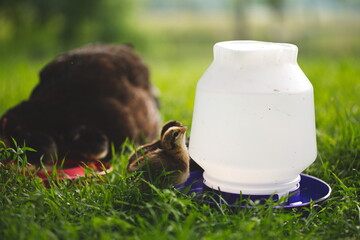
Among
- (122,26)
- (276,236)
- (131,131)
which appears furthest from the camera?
(122,26)

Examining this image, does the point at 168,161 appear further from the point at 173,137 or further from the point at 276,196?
the point at 276,196

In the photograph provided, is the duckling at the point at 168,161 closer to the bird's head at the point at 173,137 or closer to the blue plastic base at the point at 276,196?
the bird's head at the point at 173,137

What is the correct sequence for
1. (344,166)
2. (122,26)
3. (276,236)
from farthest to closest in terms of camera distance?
(122,26) → (344,166) → (276,236)

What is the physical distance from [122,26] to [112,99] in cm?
875

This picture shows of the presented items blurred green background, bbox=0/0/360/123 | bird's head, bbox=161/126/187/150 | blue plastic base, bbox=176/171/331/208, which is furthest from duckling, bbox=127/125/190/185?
blurred green background, bbox=0/0/360/123

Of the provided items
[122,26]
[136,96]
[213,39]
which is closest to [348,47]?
[213,39]

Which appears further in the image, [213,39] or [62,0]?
[213,39]

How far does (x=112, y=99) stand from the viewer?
3.65 m

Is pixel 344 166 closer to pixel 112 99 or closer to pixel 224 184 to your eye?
pixel 224 184

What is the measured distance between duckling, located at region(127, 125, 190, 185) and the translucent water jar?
186mm

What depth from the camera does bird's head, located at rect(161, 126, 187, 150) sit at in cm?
239

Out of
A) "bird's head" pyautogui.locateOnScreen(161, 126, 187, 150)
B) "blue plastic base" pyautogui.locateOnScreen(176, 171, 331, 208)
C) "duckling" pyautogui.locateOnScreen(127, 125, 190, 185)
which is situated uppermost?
"bird's head" pyautogui.locateOnScreen(161, 126, 187, 150)

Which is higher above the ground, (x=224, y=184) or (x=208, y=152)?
(x=208, y=152)

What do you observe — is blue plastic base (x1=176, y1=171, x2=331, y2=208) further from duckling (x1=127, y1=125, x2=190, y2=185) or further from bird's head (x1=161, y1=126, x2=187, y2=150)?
bird's head (x1=161, y1=126, x2=187, y2=150)
